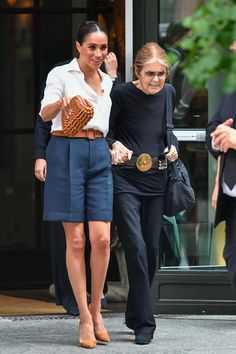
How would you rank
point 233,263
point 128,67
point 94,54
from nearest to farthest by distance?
point 233,263
point 94,54
point 128,67

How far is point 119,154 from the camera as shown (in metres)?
5.91

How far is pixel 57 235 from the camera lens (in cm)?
718

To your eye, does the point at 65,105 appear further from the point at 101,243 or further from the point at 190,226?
the point at 190,226

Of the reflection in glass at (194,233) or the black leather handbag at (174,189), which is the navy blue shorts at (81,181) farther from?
the reflection in glass at (194,233)

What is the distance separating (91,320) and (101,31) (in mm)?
1530

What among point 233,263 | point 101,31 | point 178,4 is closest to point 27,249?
point 178,4

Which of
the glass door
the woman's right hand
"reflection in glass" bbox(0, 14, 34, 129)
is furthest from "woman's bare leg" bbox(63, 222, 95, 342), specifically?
"reflection in glass" bbox(0, 14, 34, 129)

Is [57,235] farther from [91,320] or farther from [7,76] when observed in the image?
[7,76]

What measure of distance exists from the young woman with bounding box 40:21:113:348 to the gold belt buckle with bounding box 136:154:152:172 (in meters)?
0.18

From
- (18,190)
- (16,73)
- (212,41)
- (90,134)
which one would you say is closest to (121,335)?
(90,134)

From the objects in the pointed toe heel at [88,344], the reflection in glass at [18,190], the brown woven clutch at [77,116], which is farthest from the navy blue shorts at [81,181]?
the reflection in glass at [18,190]

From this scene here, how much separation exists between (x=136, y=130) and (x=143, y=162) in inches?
7.0

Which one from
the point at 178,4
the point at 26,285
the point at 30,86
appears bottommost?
the point at 26,285

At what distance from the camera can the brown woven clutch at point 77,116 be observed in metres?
5.64
